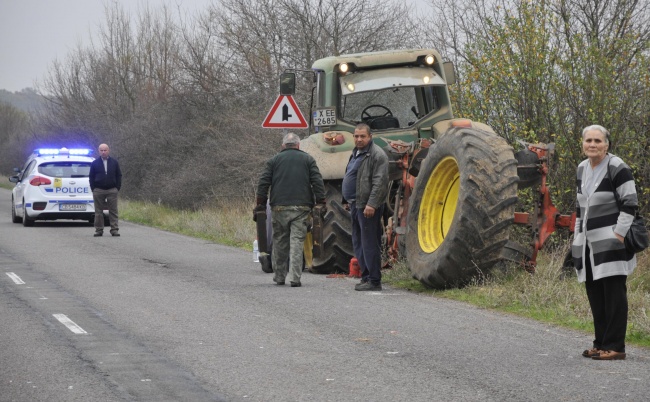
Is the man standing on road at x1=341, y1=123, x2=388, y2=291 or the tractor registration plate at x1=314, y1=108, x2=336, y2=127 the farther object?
the tractor registration plate at x1=314, y1=108, x2=336, y2=127

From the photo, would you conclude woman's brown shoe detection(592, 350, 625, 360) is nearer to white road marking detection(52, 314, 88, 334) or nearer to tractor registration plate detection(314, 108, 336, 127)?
white road marking detection(52, 314, 88, 334)

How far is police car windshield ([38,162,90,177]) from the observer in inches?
1019

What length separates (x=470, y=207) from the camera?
1171 cm

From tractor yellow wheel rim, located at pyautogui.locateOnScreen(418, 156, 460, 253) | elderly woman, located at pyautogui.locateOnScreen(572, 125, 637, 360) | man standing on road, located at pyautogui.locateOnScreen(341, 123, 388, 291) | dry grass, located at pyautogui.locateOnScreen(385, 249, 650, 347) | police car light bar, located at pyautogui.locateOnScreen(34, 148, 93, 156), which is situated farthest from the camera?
police car light bar, located at pyautogui.locateOnScreen(34, 148, 93, 156)

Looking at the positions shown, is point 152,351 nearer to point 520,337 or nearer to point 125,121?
point 520,337

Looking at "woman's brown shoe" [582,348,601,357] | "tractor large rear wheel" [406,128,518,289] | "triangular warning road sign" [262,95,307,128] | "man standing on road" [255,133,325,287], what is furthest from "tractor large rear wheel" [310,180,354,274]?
"woman's brown shoe" [582,348,601,357]

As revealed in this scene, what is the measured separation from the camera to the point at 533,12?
16.4m

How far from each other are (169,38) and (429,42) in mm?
24700

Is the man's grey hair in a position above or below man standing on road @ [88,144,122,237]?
above

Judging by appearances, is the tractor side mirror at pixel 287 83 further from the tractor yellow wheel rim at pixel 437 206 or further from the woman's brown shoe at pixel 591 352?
the woman's brown shoe at pixel 591 352

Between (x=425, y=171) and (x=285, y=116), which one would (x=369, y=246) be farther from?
(x=285, y=116)

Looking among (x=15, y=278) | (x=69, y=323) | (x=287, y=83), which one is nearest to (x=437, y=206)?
(x=287, y=83)

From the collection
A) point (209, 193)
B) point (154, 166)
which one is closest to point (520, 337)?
point (209, 193)

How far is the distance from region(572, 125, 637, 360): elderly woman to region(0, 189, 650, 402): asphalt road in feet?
0.86
